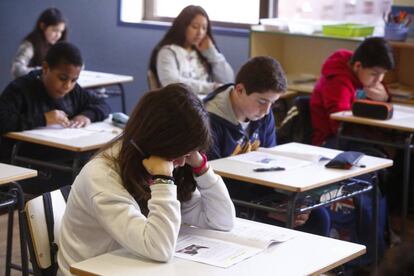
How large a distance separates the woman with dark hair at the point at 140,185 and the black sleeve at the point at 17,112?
1851mm

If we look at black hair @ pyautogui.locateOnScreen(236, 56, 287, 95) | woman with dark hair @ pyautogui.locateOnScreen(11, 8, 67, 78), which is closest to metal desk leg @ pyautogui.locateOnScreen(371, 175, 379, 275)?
black hair @ pyautogui.locateOnScreen(236, 56, 287, 95)

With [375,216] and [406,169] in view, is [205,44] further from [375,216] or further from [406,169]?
[375,216]

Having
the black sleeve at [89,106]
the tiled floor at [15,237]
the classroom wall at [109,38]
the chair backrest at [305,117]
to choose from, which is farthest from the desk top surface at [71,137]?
the classroom wall at [109,38]

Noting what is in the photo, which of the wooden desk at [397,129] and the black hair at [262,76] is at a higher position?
the black hair at [262,76]

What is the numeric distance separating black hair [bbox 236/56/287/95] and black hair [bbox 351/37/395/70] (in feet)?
4.56

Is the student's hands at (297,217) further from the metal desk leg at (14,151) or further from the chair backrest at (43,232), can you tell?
the metal desk leg at (14,151)

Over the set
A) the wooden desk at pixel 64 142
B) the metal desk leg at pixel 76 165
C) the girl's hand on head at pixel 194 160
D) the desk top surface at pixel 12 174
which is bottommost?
the metal desk leg at pixel 76 165

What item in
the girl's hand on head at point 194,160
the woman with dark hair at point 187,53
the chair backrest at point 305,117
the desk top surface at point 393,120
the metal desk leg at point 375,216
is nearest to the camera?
the girl's hand on head at point 194,160

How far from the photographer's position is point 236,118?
3.60 metres

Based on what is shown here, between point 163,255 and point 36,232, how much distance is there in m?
0.48

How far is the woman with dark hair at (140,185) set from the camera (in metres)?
2.18

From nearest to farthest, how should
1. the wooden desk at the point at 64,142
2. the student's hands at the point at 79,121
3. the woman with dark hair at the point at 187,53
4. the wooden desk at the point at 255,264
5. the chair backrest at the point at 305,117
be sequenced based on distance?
the wooden desk at the point at 255,264, the wooden desk at the point at 64,142, the student's hands at the point at 79,121, the chair backrest at the point at 305,117, the woman with dark hair at the point at 187,53

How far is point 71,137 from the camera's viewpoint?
13.4ft

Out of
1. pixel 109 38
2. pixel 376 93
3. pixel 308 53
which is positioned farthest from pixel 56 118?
pixel 109 38
